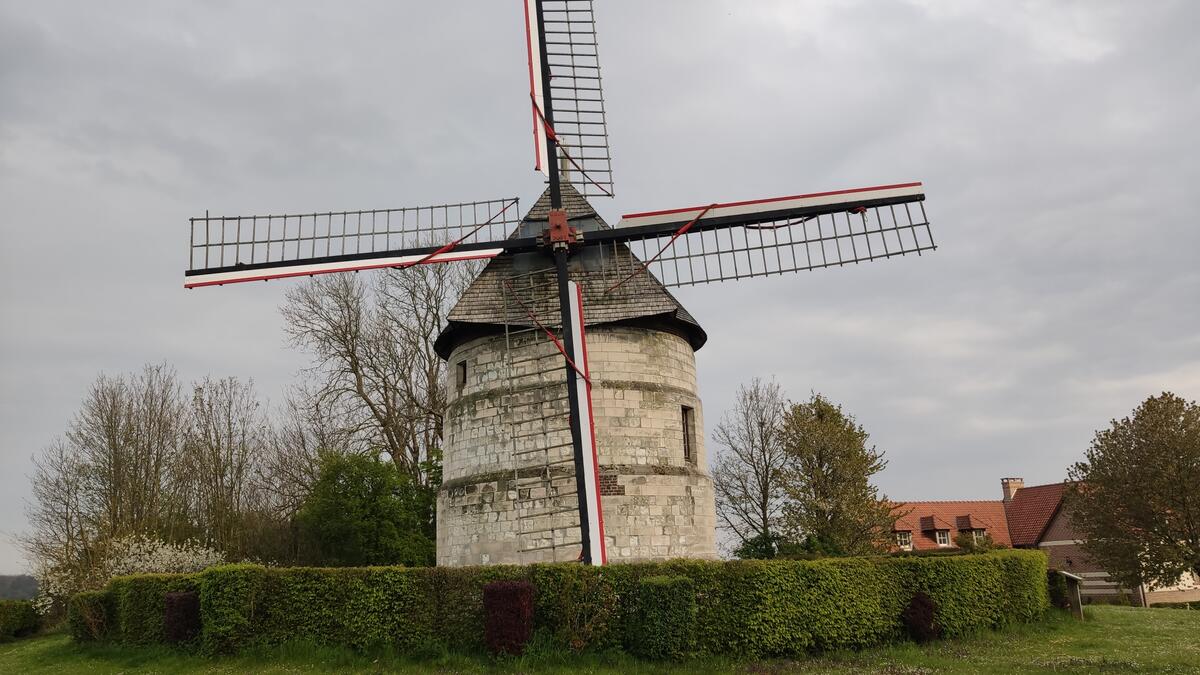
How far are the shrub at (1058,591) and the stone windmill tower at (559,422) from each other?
8.72m

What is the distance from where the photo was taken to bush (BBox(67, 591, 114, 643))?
58.2 ft

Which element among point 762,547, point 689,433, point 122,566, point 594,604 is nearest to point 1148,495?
point 762,547

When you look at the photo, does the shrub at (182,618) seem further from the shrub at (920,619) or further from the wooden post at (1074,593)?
the wooden post at (1074,593)

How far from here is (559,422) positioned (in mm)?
16141

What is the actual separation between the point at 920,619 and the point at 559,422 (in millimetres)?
7317

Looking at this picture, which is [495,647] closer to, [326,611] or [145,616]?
[326,611]

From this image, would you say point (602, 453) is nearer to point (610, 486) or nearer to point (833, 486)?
point (610, 486)

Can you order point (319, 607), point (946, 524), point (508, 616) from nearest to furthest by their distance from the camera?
point (508, 616)
point (319, 607)
point (946, 524)

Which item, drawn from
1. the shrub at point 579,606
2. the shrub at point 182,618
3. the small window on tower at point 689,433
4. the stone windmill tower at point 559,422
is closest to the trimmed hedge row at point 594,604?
the shrub at point 579,606

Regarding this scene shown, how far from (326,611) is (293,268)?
20.7 feet

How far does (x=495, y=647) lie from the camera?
41.9 ft

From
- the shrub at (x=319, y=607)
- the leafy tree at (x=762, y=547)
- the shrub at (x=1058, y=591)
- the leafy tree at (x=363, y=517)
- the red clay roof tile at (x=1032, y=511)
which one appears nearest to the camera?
the shrub at (x=319, y=607)

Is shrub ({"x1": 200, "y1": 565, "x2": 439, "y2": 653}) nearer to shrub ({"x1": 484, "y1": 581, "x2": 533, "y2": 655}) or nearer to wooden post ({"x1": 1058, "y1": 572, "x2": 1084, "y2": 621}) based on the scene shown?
shrub ({"x1": 484, "y1": 581, "x2": 533, "y2": 655})

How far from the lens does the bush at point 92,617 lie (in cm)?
1773
